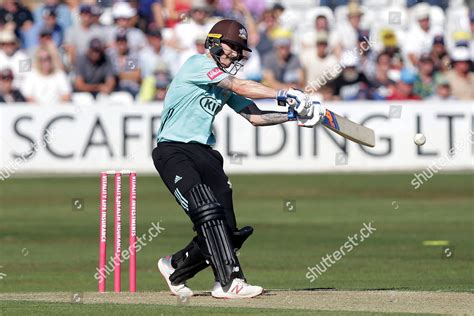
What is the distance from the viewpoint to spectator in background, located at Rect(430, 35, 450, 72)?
2438cm

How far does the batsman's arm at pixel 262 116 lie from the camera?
977 centimetres

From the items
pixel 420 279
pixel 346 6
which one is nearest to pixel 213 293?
pixel 420 279

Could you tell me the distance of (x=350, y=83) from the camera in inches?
931

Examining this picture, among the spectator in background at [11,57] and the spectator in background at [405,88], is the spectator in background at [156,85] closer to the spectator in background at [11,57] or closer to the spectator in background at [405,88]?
the spectator in background at [11,57]

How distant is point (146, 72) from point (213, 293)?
14.9 meters

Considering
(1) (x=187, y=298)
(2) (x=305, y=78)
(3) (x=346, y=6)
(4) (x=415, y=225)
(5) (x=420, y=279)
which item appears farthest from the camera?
(3) (x=346, y=6)

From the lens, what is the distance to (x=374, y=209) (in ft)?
61.1

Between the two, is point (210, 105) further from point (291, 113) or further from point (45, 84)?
point (45, 84)

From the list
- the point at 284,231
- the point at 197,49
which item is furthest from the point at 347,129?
the point at 197,49

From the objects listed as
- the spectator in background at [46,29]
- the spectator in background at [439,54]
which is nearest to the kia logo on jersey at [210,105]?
the spectator in background at [439,54]

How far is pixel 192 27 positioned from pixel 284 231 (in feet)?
28.1

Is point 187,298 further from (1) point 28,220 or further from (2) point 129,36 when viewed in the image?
(2) point 129,36

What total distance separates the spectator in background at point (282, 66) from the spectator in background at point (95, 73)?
115 inches

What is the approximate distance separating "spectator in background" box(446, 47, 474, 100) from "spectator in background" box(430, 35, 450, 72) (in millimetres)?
341
